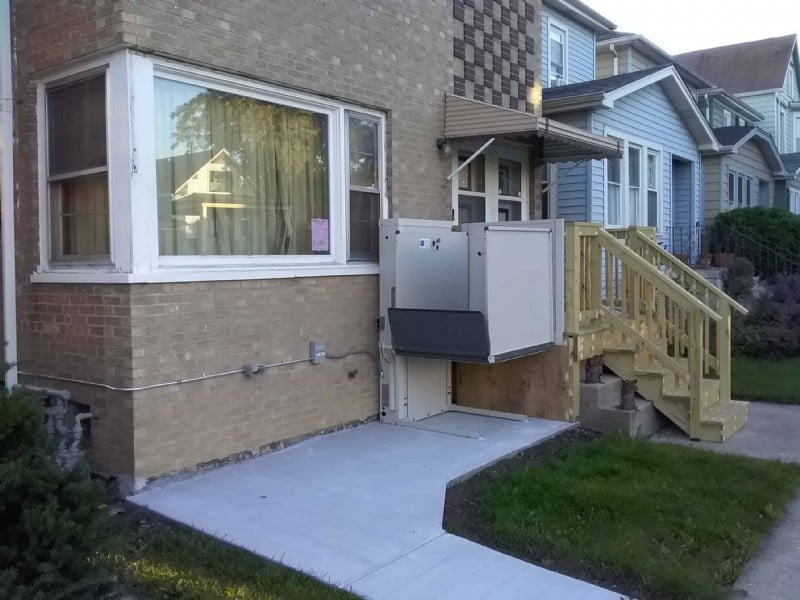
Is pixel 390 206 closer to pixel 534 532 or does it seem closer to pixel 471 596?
pixel 534 532

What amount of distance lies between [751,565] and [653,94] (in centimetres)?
1155

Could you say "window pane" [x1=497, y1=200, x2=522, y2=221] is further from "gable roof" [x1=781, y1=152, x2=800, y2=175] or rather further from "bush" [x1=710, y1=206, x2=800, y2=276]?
"gable roof" [x1=781, y1=152, x2=800, y2=175]

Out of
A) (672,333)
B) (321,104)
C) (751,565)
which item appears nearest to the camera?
(751,565)

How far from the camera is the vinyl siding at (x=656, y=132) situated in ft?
41.6

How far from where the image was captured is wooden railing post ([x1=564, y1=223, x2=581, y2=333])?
24.5 ft

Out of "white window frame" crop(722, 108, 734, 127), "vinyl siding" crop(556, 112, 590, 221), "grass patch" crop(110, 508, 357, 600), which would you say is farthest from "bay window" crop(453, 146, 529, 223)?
"white window frame" crop(722, 108, 734, 127)

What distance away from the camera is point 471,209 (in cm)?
942

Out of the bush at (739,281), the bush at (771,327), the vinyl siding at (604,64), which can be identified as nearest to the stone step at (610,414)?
the bush at (771,327)

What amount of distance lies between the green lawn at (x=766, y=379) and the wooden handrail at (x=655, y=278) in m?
2.26

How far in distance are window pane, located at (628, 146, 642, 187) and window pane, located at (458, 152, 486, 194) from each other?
5.56m

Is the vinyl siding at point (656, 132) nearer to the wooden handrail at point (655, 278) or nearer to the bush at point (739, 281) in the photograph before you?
the bush at point (739, 281)

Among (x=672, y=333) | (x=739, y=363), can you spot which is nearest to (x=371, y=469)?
(x=672, y=333)

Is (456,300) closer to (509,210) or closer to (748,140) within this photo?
(509,210)

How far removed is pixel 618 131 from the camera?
43.3ft
